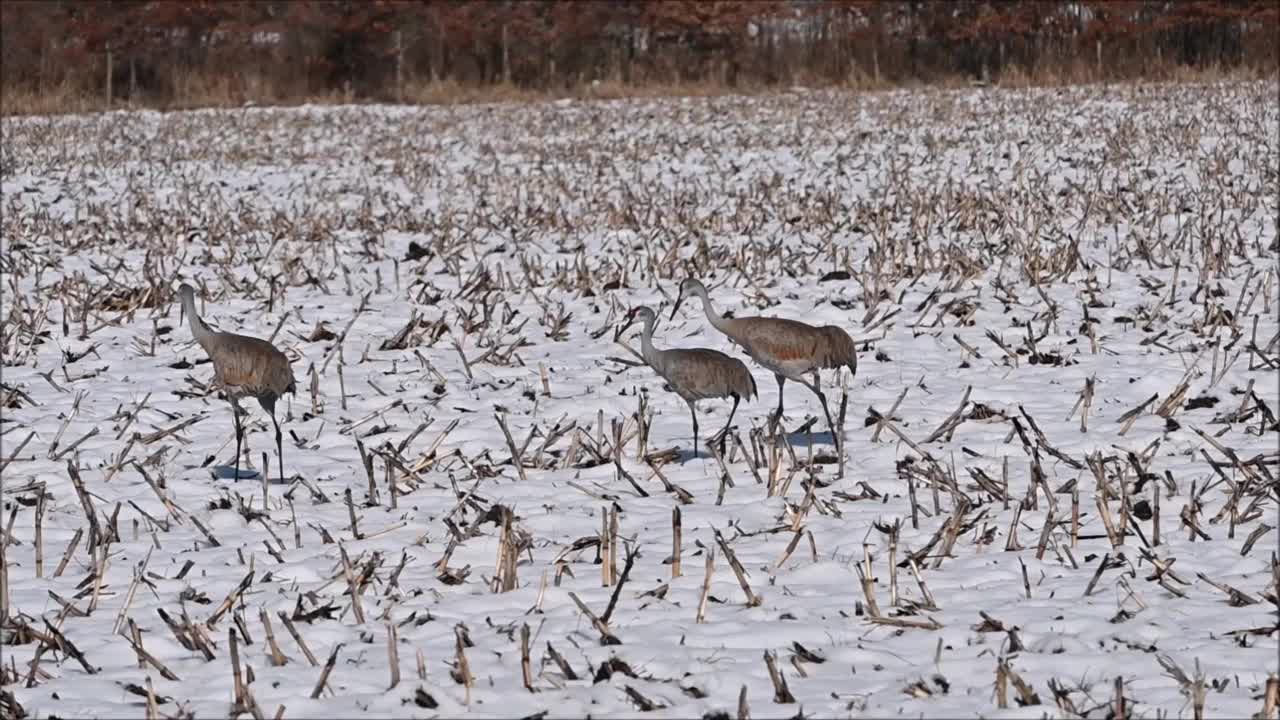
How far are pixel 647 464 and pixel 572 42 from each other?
34.5 metres

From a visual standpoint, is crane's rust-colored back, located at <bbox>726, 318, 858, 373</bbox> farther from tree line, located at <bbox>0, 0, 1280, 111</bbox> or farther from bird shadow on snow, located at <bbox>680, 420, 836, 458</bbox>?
tree line, located at <bbox>0, 0, 1280, 111</bbox>

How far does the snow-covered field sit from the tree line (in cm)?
1831

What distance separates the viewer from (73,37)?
3997cm

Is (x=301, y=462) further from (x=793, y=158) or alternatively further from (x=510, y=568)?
(x=793, y=158)

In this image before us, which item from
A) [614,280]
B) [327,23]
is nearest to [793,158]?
[614,280]

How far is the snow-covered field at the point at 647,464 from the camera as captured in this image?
4.80m

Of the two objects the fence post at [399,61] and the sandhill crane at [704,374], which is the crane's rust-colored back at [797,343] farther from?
the fence post at [399,61]

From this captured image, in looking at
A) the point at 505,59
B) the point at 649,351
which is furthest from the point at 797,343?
the point at 505,59

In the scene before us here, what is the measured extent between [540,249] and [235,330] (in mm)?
4201

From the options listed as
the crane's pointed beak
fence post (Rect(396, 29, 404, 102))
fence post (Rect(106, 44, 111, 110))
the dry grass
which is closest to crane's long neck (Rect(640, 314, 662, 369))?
the crane's pointed beak

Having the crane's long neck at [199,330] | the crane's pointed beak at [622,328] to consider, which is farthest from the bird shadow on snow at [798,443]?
the crane's pointed beak at [622,328]

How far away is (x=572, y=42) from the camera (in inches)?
1599

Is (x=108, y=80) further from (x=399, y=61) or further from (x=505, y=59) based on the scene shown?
(x=505, y=59)

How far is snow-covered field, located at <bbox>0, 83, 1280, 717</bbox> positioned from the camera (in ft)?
15.8
